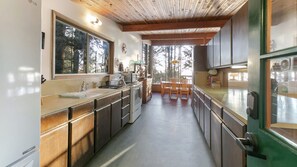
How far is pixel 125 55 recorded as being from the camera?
20.2 feet

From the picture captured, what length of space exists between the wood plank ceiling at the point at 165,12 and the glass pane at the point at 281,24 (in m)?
3.12

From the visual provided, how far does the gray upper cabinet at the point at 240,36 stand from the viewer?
214 centimetres

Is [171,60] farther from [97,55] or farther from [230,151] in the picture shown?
[230,151]

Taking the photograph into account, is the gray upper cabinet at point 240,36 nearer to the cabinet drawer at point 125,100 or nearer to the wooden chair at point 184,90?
the cabinet drawer at point 125,100

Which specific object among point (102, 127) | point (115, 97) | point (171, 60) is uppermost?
point (171, 60)

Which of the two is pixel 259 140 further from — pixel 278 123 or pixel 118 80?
pixel 118 80

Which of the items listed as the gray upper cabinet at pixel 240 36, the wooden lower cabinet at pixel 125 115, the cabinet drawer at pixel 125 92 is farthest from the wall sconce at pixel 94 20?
the gray upper cabinet at pixel 240 36

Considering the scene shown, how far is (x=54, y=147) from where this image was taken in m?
1.72

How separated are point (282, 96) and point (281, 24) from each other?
27cm

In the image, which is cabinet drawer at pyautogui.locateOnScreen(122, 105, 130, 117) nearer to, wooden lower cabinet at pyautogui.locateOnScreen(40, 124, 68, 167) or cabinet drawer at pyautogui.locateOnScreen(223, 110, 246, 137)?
wooden lower cabinet at pyautogui.locateOnScreen(40, 124, 68, 167)

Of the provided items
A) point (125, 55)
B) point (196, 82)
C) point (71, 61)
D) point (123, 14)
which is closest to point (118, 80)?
point (71, 61)

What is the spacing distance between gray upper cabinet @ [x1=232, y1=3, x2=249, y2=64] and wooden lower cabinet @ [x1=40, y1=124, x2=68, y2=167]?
2.08 meters

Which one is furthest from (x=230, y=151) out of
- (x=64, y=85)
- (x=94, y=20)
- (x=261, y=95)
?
(x=94, y=20)

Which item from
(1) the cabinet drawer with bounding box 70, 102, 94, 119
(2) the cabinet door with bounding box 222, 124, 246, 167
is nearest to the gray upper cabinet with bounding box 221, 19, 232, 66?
(2) the cabinet door with bounding box 222, 124, 246, 167
